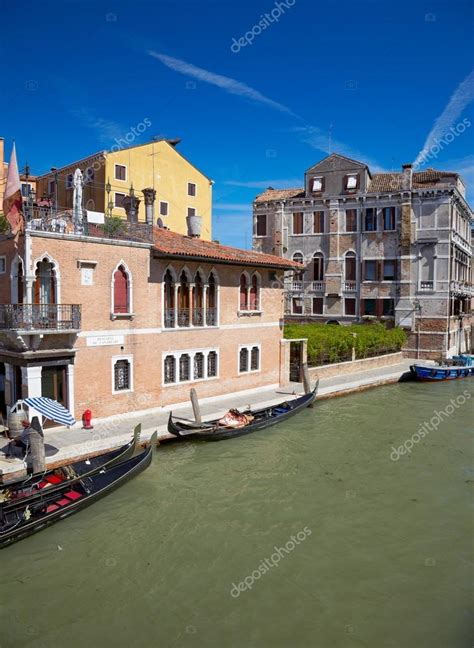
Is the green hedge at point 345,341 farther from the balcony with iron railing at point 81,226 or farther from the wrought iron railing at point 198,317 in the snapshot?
the balcony with iron railing at point 81,226

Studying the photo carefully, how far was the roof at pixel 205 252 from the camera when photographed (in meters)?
16.6

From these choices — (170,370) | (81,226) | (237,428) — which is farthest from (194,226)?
(237,428)

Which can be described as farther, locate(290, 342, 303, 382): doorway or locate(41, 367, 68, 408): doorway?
locate(290, 342, 303, 382): doorway

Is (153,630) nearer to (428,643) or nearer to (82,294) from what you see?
(428,643)

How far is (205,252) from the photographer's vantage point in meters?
17.7

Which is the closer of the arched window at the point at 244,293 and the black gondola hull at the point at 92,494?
the black gondola hull at the point at 92,494

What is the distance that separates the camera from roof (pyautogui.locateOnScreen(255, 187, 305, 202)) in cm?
3559

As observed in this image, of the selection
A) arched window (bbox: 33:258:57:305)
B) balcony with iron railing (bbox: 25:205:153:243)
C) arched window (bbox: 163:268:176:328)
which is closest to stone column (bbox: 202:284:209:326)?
arched window (bbox: 163:268:176:328)

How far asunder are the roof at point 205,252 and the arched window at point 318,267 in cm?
1386

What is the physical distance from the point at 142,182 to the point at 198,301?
38.7 ft

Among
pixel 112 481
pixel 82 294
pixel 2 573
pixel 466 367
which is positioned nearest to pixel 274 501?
pixel 112 481

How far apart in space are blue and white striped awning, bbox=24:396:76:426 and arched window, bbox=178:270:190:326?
5502mm

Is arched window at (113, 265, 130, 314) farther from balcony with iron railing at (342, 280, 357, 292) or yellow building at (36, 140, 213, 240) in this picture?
balcony with iron railing at (342, 280, 357, 292)

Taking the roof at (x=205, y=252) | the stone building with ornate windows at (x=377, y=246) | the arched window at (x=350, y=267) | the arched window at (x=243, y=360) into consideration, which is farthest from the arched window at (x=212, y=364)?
the arched window at (x=350, y=267)
